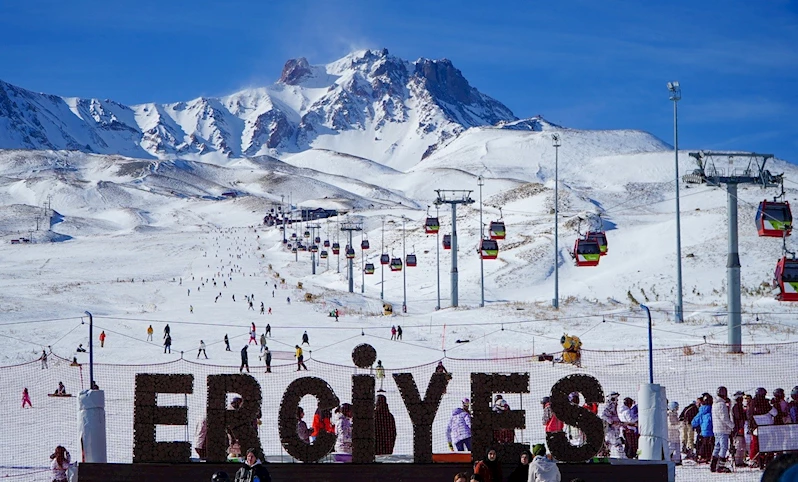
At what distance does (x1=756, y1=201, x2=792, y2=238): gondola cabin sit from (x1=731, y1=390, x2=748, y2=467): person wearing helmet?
17723 mm

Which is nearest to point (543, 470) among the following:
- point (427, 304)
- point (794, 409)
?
point (794, 409)

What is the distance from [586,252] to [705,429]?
2726 cm

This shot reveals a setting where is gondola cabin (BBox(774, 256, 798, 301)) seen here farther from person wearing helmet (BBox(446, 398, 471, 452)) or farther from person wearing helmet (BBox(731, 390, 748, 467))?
person wearing helmet (BBox(446, 398, 471, 452))

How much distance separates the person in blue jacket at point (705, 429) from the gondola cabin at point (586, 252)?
26.8m

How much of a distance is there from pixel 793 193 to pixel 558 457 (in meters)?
142

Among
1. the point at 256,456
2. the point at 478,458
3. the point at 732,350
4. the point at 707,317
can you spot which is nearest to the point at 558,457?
the point at 478,458

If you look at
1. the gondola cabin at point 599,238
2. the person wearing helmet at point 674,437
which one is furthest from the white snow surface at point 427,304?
the gondola cabin at point 599,238

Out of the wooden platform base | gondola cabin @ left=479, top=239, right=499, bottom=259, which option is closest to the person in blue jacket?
the wooden platform base

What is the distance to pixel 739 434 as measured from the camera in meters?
17.8

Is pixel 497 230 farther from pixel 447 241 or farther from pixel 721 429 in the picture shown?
pixel 721 429

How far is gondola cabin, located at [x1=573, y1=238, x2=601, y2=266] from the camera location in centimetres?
4503

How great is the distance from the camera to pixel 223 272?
4035 inches

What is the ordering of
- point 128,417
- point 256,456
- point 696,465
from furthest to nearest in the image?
1. point 128,417
2. point 696,465
3. point 256,456

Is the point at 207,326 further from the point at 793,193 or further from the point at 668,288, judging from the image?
the point at 793,193
